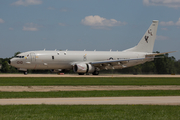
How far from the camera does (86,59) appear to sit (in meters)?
56.9

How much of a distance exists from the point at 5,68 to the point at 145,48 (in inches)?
2338

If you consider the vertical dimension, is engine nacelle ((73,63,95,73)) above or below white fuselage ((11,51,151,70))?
below

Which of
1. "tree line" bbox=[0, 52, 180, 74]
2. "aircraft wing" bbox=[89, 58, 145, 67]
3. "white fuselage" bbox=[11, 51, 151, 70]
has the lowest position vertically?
"tree line" bbox=[0, 52, 180, 74]

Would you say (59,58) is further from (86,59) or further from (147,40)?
(147,40)

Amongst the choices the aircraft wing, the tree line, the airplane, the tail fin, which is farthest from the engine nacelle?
the tree line
